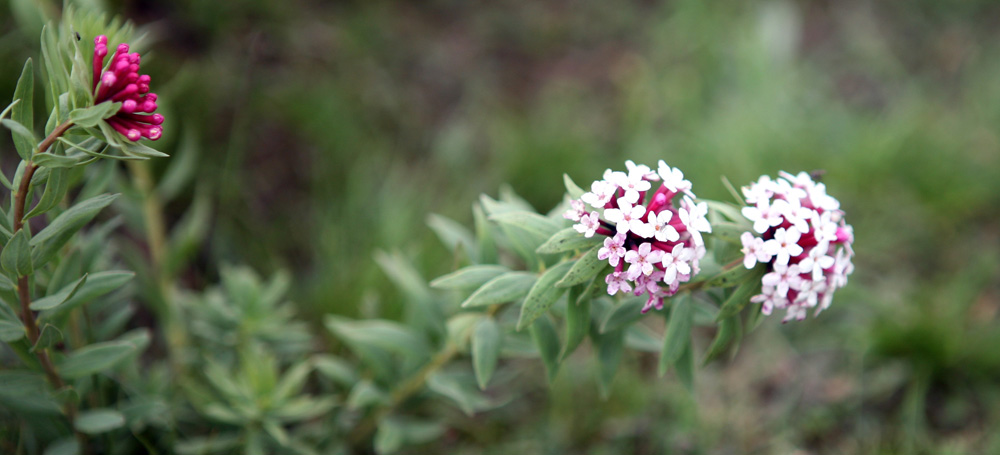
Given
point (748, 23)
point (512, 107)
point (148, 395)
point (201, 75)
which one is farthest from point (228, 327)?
point (748, 23)

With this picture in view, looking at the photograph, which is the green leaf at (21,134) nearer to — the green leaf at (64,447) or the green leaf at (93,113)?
the green leaf at (93,113)

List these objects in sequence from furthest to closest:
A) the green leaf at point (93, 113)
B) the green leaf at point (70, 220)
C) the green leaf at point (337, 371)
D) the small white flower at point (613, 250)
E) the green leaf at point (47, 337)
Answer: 1. the green leaf at point (337, 371)
2. the green leaf at point (47, 337)
3. the green leaf at point (70, 220)
4. the small white flower at point (613, 250)
5. the green leaf at point (93, 113)

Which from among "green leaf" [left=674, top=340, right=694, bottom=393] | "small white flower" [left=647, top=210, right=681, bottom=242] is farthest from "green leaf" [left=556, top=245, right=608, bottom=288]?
"green leaf" [left=674, top=340, right=694, bottom=393]

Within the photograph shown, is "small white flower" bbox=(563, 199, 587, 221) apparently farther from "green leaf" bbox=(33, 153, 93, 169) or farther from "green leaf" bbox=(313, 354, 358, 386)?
"green leaf" bbox=(313, 354, 358, 386)

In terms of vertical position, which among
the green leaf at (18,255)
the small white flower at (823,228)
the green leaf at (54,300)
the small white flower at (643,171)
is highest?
the small white flower at (823,228)

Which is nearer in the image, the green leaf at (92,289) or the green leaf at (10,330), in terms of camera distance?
the green leaf at (10,330)

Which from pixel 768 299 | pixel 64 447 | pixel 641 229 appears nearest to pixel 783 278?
pixel 768 299

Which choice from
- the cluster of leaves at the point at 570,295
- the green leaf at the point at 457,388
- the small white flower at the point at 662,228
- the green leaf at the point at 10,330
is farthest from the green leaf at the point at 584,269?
the green leaf at the point at 10,330
